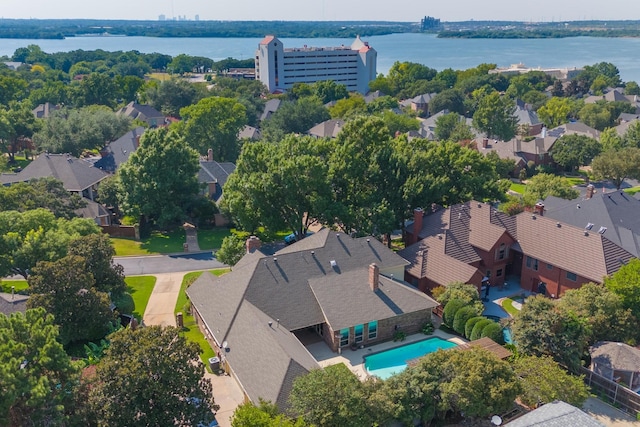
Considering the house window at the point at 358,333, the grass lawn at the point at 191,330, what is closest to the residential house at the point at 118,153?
the grass lawn at the point at 191,330

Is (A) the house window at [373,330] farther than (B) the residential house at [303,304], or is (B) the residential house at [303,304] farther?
(A) the house window at [373,330]

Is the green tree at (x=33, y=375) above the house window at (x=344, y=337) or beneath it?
above

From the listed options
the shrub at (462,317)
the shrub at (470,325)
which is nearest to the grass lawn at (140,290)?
the shrub at (462,317)

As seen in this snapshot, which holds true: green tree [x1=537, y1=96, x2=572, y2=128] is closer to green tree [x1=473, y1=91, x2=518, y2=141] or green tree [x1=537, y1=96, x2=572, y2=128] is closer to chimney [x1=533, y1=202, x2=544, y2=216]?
green tree [x1=473, y1=91, x2=518, y2=141]

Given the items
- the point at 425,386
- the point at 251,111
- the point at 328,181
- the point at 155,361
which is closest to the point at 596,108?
the point at 251,111

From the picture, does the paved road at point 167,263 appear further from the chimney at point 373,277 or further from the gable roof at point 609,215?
the gable roof at point 609,215

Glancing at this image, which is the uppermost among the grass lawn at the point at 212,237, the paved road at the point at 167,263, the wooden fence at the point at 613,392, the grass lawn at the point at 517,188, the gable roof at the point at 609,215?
the gable roof at the point at 609,215

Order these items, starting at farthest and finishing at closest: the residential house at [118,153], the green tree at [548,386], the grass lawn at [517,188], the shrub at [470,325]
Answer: the grass lawn at [517,188] < the residential house at [118,153] < the shrub at [470,325] < the green tree at [548,386]

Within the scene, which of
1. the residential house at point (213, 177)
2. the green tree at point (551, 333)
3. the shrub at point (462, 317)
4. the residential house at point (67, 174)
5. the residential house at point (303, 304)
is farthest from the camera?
the residential house at point (213, 177)

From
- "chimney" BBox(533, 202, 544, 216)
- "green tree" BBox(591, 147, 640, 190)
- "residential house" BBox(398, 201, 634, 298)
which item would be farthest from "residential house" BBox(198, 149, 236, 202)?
"green tree" BBox(591, 147, 640, 190)
